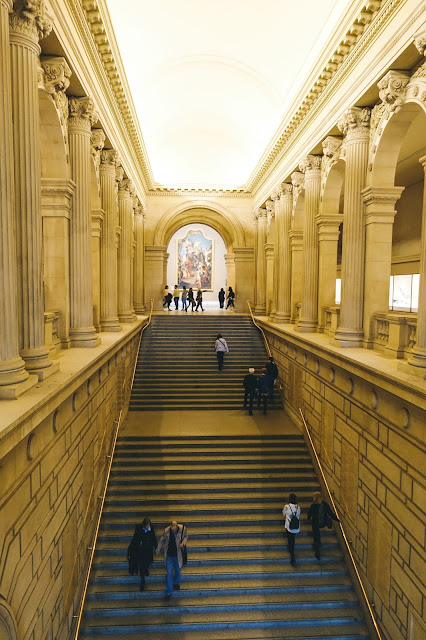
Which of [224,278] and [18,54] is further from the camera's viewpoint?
[224,278]

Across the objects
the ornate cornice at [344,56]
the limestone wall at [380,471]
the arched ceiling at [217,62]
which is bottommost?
the limestone wall at [380,471]

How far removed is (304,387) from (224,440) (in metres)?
2.44

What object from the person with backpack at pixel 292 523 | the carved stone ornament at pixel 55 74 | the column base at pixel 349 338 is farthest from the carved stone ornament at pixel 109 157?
the person with backpack at pixel 292 523

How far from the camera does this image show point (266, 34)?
12.7 metres

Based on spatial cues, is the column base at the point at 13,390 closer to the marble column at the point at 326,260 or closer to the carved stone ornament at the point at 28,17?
the carved stone ornament at the point at 28,17

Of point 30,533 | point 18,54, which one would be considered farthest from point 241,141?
point 30,533

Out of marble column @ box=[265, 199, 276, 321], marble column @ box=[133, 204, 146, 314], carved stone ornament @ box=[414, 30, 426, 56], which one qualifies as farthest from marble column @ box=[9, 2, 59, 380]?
marble column @ box=[133, 204, 146, 314]

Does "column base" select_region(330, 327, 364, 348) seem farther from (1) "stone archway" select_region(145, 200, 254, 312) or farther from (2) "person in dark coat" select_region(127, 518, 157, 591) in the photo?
(1) "stone archway" select_region(145, 200, 254, 312)

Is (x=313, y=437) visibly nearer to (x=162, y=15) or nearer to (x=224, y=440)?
(x=224, y=440)

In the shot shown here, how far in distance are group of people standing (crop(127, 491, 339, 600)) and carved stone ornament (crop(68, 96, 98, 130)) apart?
7.56 metres

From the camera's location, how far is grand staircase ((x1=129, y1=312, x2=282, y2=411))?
46.8 feet

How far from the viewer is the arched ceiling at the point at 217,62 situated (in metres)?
11.8

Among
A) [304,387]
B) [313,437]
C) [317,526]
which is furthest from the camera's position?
[304,387]

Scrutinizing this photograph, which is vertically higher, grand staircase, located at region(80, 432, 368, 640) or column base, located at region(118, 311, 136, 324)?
column base, located at region(118, 311, 136, 324)
